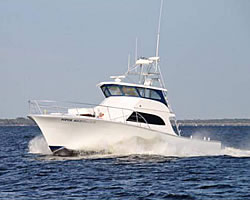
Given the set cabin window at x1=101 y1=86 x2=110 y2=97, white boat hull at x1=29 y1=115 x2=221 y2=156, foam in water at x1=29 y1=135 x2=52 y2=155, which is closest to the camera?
white boat hull at x1=29 y1=115 x2=221 y2=156

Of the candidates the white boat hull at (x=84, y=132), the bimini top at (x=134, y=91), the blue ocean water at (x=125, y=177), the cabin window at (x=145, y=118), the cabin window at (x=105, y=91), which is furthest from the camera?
the cabin window at (x=105, y=91)

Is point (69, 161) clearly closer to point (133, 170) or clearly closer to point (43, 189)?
point (133, 170)

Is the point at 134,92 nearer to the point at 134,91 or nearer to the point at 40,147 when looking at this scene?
the point at 134,91

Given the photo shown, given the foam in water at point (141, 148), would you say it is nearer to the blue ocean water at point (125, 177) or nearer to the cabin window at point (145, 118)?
the blue ocean water at point (125, 177)

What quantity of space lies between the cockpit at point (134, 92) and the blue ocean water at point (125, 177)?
2980 millimetres

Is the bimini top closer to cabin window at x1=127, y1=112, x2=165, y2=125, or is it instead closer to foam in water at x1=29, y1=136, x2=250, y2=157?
A: cabin window at x1=127, y1=112, x2=165, y2=125

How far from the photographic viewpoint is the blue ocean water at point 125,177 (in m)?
13.6

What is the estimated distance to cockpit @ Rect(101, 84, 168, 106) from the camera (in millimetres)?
23422

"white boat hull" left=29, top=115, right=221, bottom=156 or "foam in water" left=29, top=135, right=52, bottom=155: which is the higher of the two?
"white boat hull" left=29, top=115, right=221, bottom=156

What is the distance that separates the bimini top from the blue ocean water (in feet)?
9.86

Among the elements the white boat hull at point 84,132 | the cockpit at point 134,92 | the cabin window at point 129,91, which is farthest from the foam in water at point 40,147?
the cabin window at point 129,91

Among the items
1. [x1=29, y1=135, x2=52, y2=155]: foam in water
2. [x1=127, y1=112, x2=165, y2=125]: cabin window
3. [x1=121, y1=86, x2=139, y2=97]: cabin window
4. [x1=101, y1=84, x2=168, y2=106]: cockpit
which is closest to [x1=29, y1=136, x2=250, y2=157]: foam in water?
[x1=127, y1=112, x2=165, y2=125]: cabin window

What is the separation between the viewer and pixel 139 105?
23.0m

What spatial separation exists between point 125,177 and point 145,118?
7.08 meters
